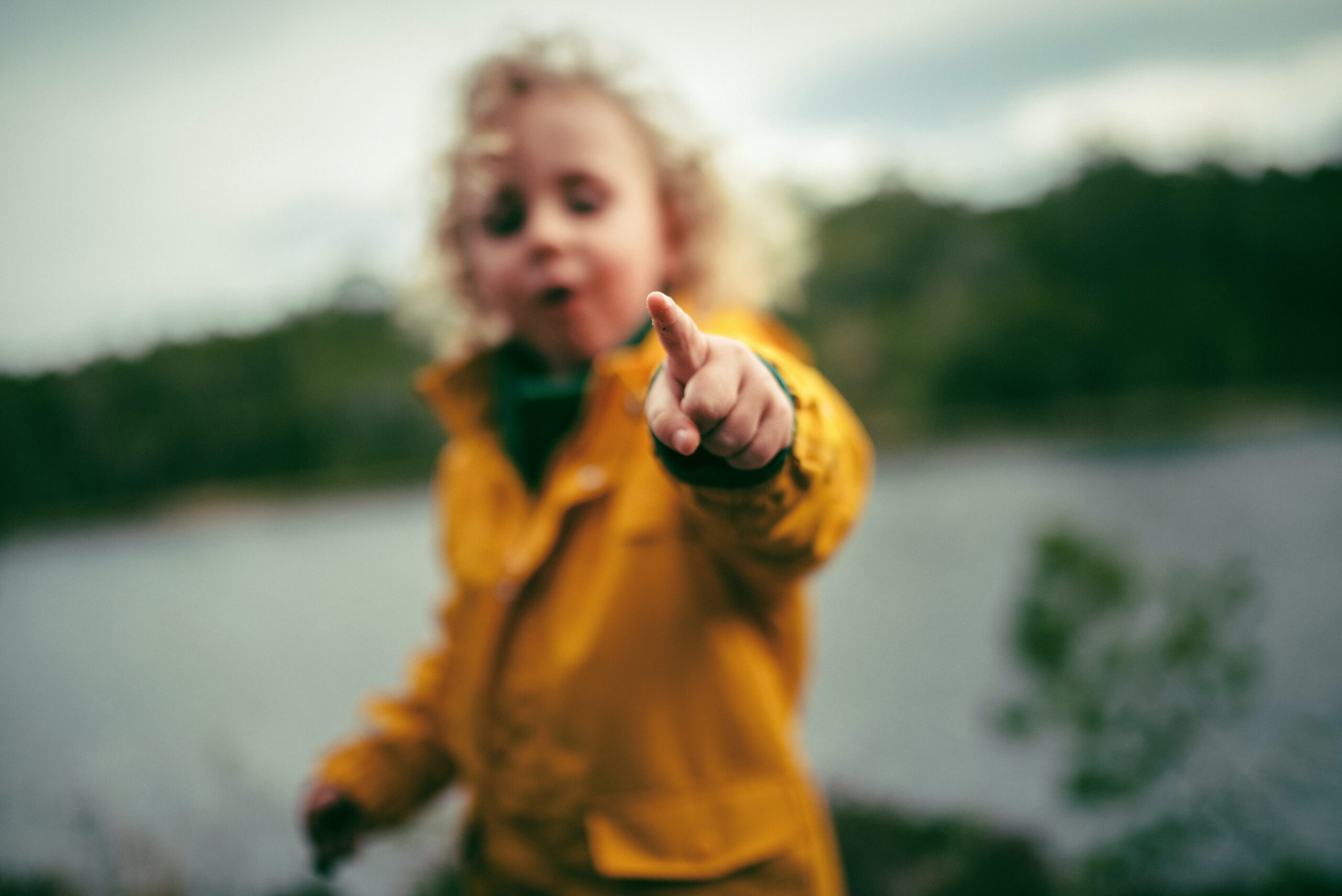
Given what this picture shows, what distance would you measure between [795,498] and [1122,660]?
6.84 ft

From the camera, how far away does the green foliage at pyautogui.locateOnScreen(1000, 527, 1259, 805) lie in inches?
86.7

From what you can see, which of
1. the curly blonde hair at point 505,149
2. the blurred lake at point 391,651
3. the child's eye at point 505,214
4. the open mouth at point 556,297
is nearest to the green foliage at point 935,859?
the blurred lake at point 391,651

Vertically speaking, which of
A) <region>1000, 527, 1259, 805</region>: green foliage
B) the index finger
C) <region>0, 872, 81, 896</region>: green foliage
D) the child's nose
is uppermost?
the child's nose

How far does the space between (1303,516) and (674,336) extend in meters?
5.10

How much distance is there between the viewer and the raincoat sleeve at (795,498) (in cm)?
71

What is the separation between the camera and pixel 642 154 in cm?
129

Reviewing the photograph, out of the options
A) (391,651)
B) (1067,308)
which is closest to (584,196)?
(391,651)

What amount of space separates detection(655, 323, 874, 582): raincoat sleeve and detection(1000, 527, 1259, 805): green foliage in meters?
1.82

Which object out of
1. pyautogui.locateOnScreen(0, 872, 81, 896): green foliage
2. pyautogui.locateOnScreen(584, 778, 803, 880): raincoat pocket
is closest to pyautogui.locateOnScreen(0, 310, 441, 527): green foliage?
pyautogui.locateOnScreen(0, 872, 81, 896): green foliage

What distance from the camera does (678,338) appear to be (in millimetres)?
556

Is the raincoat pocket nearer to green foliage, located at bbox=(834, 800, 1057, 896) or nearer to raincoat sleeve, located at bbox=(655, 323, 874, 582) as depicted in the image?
raincoat sleeve, located at bbox=(655, 323, 874, 582)

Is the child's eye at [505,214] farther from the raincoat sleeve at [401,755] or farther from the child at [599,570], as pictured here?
the raincoat sleeve at [401,755]

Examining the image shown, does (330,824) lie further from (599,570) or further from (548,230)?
(548,230)

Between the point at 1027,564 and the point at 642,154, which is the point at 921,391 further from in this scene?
the point at 642,154
